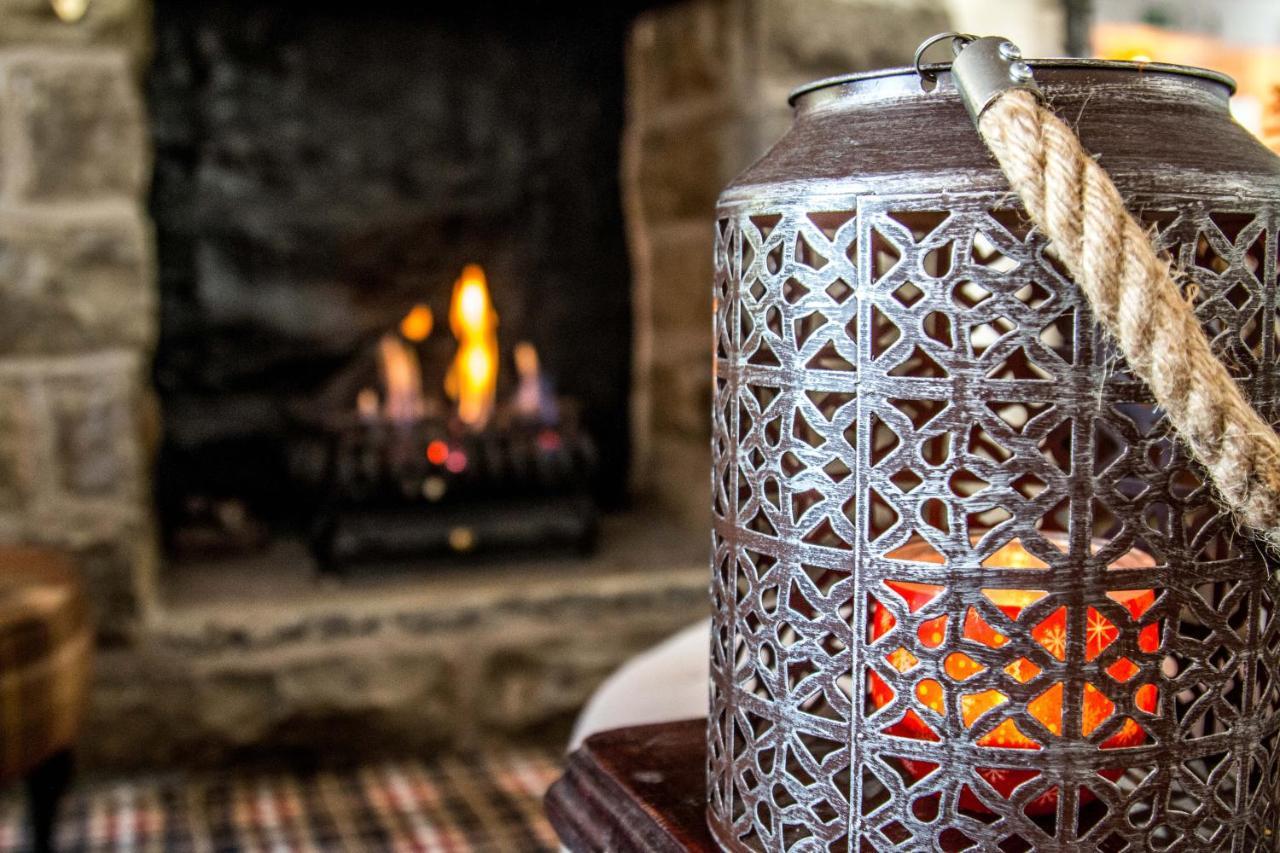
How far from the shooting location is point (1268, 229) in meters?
0.49

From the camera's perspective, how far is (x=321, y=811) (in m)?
1.84

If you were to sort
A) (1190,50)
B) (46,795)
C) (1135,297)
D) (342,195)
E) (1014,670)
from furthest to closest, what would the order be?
(1190,50)
(342,195)
(46,795)
(1014,670)
(1135,297)

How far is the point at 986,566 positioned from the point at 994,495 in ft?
0.16

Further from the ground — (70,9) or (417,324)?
(70,9)

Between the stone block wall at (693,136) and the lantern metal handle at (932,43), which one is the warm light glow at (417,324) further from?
the lantern metal handle at (932,43)

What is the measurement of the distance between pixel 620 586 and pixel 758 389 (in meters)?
1.56

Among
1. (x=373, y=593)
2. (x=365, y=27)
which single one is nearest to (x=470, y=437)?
(x=373, y=593)

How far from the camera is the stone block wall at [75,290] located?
1.75 m

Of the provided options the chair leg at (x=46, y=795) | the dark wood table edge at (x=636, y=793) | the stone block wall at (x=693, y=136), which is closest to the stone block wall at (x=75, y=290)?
the chair leg at (x=46, y=795)

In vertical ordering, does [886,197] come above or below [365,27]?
below

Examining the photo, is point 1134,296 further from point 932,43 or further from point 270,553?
point 270,553

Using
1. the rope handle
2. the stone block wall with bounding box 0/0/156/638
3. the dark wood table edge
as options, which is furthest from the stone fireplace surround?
the rope handle

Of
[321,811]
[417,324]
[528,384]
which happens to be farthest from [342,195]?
[321,811]

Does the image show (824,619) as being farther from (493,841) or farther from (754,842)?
(493,841)
